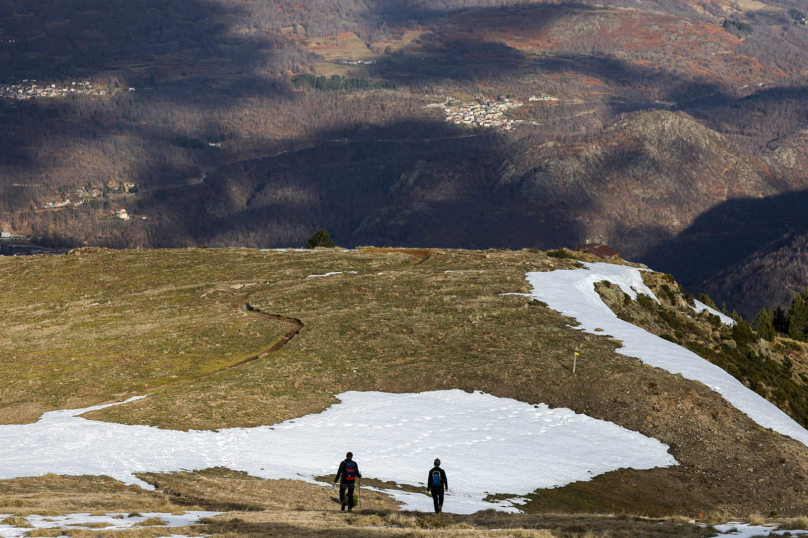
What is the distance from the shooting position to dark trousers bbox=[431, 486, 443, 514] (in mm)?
31516

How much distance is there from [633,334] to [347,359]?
20.9 meters

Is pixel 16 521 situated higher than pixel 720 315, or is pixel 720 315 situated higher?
pixel 720 315

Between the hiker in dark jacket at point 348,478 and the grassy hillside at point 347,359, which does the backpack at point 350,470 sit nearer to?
the hiker in dark jacket at point 348,478

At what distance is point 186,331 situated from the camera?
61.0m

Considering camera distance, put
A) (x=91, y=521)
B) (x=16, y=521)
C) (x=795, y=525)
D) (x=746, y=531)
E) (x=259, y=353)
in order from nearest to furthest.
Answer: (x=16, y=521) → (x=795, y=525) → (x=746, y=531) → (x=91, y=521) → (x=259, y=353)

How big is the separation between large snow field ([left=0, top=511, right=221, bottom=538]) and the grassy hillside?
3171mm

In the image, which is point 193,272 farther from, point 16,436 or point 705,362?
point 705,362

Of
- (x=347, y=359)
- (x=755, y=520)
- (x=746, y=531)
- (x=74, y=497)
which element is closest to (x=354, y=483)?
(x=74, y=497)

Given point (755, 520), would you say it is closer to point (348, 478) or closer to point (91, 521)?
point (348, 478)

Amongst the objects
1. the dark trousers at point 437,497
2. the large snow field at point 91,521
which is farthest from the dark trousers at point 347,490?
the large snow field at point 91,521

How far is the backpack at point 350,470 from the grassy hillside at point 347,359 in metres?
4.32

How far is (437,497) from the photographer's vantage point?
31688mm

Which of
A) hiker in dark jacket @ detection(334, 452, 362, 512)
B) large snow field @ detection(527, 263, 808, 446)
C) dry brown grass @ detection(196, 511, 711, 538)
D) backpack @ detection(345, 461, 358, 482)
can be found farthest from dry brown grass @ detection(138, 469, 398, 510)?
large snow field @ detection(527, 263, 808, 446)

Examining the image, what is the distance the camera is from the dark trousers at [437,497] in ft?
103
